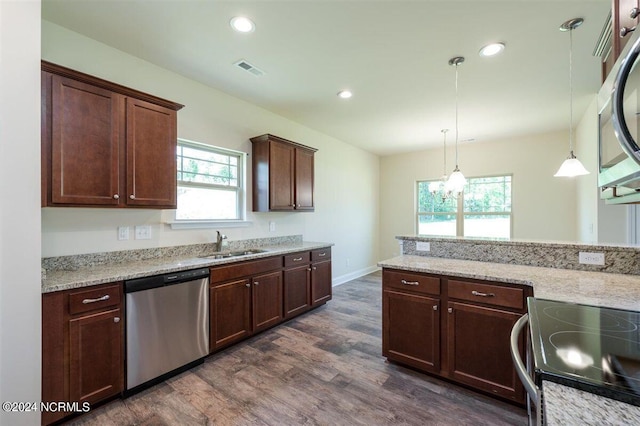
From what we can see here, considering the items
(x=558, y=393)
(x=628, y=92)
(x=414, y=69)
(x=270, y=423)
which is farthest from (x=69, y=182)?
(x=414, y=69)

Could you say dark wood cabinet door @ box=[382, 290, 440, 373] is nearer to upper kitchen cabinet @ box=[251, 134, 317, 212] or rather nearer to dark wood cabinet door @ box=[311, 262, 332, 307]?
dark wood cabinet door @ box=[311, 262, 332, 307]

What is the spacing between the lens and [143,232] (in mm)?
2562

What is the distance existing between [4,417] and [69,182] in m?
1.40

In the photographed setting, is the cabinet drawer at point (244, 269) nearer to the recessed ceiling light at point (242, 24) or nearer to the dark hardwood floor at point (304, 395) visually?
the dark hardwood floor at point (304, 395)

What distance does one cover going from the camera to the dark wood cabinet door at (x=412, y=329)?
214 centimetres

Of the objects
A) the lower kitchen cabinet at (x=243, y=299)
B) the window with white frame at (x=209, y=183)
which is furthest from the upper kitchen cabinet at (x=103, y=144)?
the lower kitchen cabinet at (x=243, y=299)

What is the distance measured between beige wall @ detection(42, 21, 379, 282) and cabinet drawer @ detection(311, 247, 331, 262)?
62 cm

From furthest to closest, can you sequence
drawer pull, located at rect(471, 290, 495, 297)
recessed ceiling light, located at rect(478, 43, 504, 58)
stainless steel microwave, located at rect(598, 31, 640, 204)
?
1. recessed ceiling light, located at rect(478, 43, 504, 58)
2. drawer pull, located at rect(471, 290, 495, 297)
3. stainless steel microwave, located at rect(598, 31, 640, 204)

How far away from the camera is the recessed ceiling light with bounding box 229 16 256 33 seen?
2041mm

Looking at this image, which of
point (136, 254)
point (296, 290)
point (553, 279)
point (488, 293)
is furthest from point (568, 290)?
point (136, 254)

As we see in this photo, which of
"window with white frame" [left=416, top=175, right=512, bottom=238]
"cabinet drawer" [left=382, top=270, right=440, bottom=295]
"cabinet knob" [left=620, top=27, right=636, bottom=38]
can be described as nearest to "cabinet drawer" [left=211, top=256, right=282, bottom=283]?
"cabinet drawer" [left=382, top=270, right=440, bottom=295]

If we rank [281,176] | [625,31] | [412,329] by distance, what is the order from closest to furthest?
[625,31] < [412,329] < [281,176]

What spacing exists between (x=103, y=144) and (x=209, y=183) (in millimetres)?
1193

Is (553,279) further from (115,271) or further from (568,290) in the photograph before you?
(115,271)
